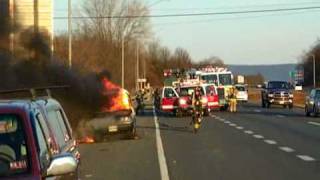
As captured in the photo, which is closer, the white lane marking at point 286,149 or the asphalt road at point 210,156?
the asphalt road at point 210,156

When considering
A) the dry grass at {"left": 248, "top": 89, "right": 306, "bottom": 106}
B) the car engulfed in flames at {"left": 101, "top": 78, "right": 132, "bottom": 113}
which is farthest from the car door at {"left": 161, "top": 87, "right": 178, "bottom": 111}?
the dry grass at {"left": 248, "top": 89, "right": 306, "bottom": 106}

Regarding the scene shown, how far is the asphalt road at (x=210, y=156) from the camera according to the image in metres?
14.0

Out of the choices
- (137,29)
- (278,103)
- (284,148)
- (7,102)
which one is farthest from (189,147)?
(137,29)

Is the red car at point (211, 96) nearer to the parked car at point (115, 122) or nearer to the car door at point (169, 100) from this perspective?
the car door at point (169, 100)

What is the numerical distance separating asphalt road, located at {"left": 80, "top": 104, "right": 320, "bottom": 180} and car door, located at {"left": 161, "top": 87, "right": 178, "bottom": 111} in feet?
51.1

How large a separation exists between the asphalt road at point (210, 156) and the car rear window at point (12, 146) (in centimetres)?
746

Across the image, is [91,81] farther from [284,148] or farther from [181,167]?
[181,167]

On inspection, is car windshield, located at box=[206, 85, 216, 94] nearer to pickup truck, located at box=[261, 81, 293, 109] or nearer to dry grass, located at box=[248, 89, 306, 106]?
pickup truck, located at box=[261, 81, 293, 109]

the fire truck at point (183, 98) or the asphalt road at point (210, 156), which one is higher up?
the fire truck at point (183, 98)

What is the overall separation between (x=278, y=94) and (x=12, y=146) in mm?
49814

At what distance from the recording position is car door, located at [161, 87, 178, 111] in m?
42.7

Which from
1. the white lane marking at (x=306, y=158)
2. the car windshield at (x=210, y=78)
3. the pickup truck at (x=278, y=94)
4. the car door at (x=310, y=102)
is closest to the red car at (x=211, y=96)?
the car windshield at (x=210, y=78)

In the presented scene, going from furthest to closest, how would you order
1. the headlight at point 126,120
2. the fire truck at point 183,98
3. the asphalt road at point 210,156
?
the fire truck at point 183,98
the headlight at point 126,120
the asphalt road at point 210,156

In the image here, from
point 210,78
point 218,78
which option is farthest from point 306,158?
point 210,78
